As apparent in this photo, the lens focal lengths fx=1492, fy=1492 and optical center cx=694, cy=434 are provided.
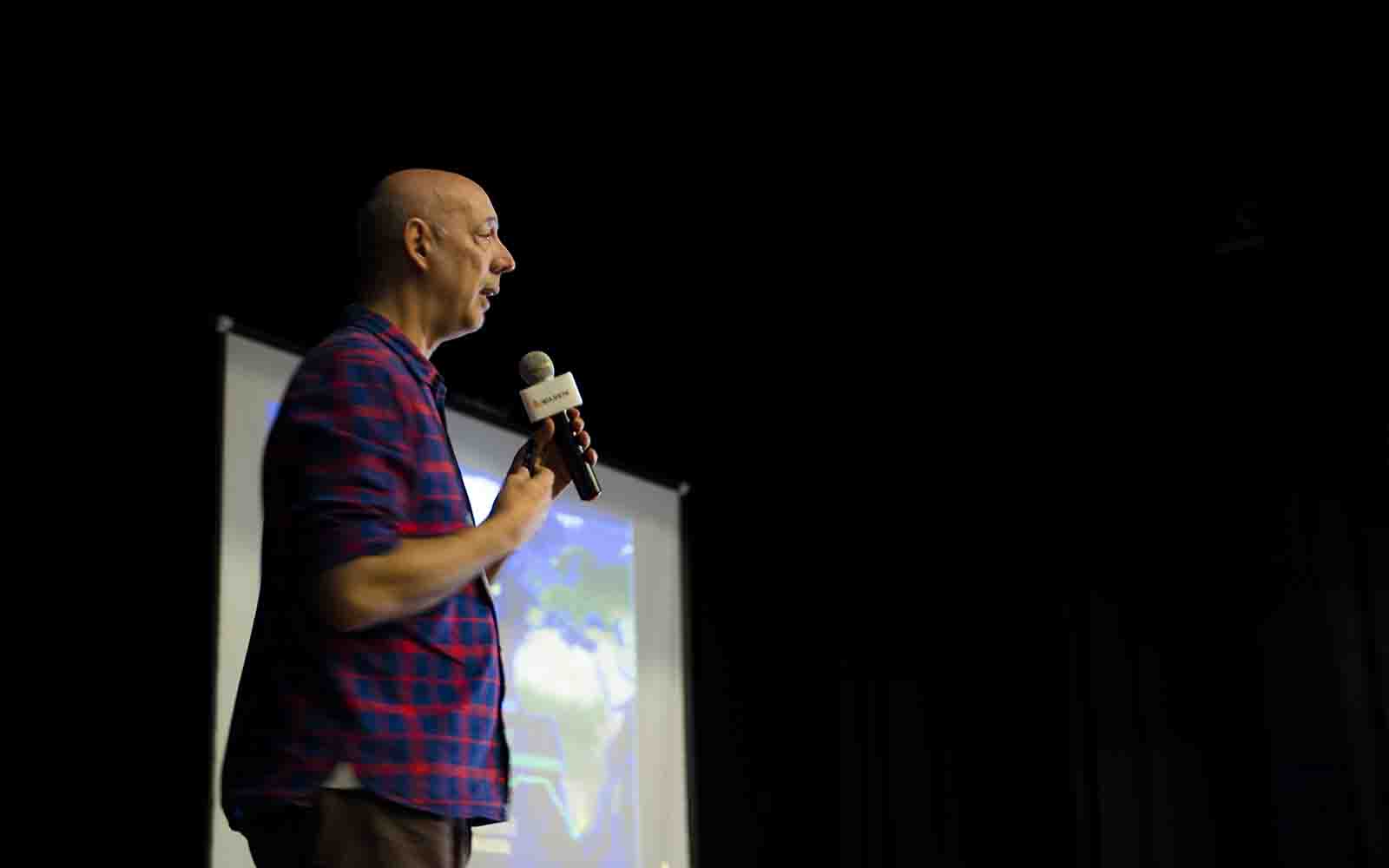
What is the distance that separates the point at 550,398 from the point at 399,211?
265mm

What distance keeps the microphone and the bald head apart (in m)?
0.20

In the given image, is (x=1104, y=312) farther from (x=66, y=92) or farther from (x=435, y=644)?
(x=435, y=644)

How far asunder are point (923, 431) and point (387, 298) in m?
4.19

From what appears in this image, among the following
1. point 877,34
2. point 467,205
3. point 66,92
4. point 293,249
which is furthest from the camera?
point 877,34

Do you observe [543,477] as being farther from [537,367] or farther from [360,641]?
[537,367]

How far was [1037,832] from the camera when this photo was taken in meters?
5.12

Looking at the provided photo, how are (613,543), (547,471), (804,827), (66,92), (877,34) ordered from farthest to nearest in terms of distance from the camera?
(804,827) < (613,543) < (877,34) < (66,92) < (547,471)

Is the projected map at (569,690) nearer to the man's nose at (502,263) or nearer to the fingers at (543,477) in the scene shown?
the man's nose at (502,263)

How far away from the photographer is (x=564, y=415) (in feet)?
5.37

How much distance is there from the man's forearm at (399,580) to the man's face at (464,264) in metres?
0.32

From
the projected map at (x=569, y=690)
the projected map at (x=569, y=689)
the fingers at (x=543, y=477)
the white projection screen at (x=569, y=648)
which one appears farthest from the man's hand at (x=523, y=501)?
the projected map at (x=569, y=689)

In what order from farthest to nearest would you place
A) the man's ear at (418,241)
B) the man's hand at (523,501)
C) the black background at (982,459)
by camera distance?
the black background at (982,459)
the man's ear at (418,241)
the man's hand at (523,501)

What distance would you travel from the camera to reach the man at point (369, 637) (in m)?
1.24

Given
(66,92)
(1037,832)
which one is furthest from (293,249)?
(1037,832)
